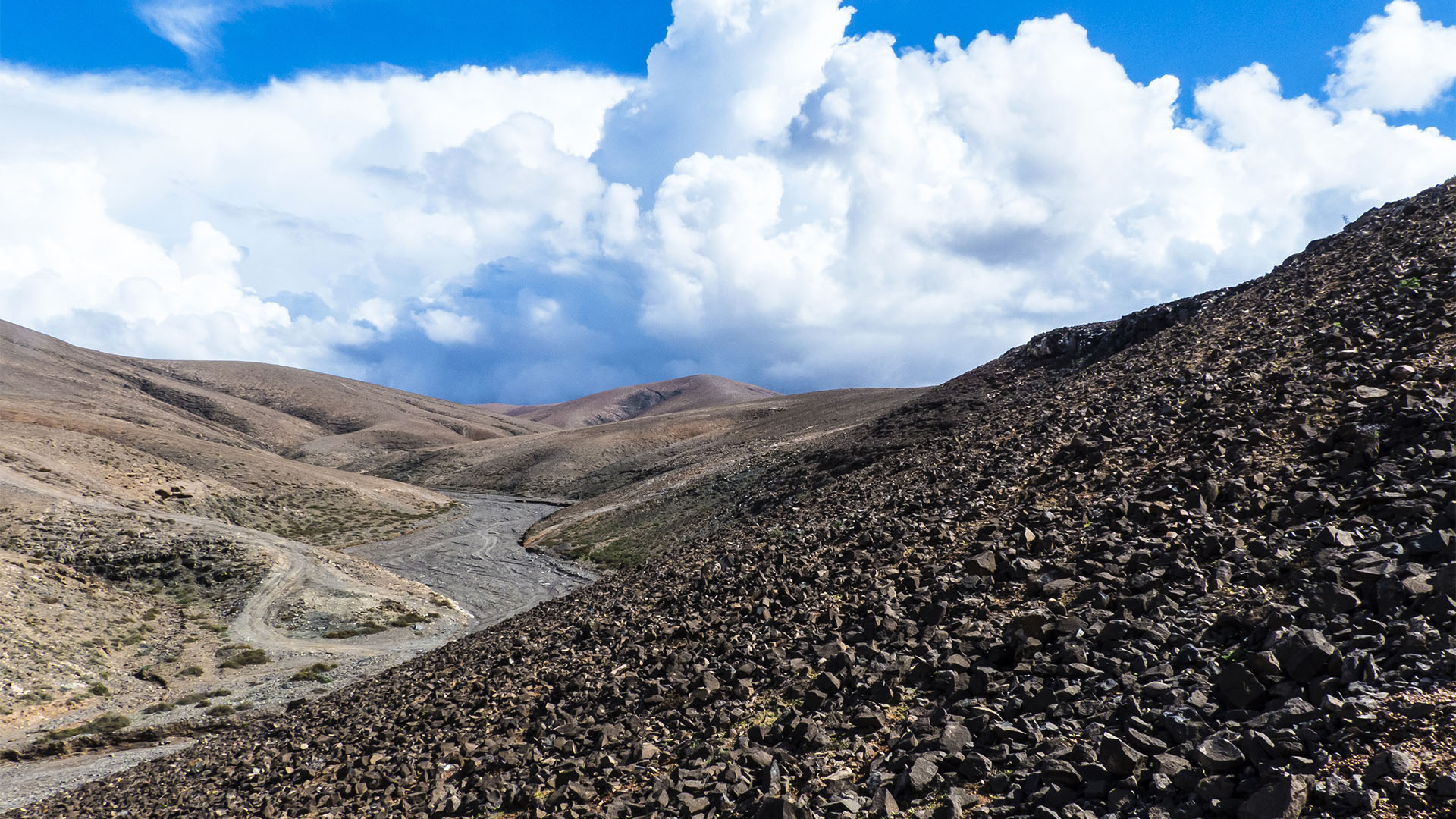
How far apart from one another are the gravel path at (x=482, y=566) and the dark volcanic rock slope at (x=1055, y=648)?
24253 millimetres

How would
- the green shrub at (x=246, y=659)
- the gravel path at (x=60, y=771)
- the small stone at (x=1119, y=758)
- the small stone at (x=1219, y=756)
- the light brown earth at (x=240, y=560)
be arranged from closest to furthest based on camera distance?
1. the small stone at (x=1219, y=756)
2. the small stone at (x=1119, y=758)
3. the gravel path at (x=60, y=771)
4. the light brown earth at (x=240, y=560)
5. the green shrub at (x=246, y=659)

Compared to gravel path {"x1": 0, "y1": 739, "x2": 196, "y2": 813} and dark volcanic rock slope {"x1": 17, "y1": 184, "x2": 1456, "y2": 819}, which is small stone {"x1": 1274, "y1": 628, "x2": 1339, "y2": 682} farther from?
gravel path {"x1": 0, "y1": 739, "x2": 196, "y2": 813}

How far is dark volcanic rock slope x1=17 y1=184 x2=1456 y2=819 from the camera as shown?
661 centimetres

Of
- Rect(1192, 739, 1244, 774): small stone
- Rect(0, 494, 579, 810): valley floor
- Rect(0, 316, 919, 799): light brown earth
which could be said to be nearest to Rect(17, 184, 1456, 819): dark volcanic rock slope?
Rect(1192, 739, 1244, 774): small stone

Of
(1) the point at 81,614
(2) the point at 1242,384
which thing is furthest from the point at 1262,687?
(1) the point at 81,614

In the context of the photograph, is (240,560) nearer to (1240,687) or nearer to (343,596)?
(343,596)

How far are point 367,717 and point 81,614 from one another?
3060 centimetres

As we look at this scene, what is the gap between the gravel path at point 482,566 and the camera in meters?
49.0

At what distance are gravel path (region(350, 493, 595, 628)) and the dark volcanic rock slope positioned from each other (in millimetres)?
24253

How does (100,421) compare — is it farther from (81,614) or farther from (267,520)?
(81,614)

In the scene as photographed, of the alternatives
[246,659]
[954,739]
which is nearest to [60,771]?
[246,659]

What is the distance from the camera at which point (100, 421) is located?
3868 inches

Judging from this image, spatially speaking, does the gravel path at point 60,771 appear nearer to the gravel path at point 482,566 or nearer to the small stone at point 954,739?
the gravel path at point 482,566

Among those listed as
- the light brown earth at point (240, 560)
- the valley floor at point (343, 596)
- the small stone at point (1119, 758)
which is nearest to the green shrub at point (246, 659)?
the light brown earth at point (240, 560)
